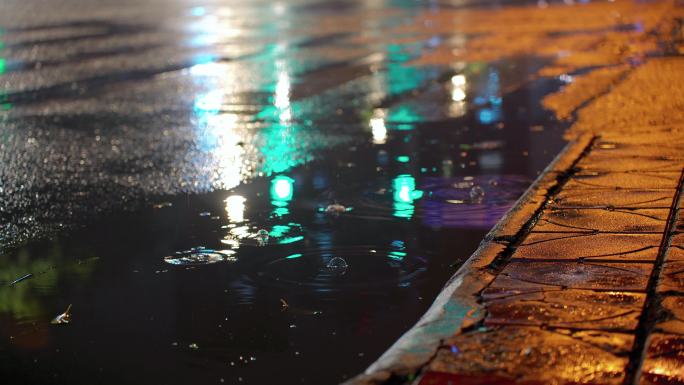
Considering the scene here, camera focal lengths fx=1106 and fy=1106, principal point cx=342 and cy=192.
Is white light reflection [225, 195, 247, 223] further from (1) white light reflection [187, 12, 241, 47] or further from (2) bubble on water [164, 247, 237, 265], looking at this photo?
(1) white light reflection [187, 12, 241, 47]

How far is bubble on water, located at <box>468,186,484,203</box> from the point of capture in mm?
7097

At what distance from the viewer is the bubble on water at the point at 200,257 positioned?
584 centimetres

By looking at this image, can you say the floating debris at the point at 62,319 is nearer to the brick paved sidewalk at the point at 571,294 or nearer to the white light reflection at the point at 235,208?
the brick paved sidewalk at the point at 571,294

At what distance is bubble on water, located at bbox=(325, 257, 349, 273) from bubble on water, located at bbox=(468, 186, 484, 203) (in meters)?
1.59

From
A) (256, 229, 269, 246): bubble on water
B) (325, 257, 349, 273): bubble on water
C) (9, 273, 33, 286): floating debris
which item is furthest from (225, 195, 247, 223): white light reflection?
(9, 273, 33, 286): floating debris

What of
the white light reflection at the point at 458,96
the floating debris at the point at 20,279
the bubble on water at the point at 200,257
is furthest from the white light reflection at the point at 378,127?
the floating debris at the point at 20,279

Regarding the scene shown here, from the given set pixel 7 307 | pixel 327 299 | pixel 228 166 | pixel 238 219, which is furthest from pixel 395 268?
pixel 228 166

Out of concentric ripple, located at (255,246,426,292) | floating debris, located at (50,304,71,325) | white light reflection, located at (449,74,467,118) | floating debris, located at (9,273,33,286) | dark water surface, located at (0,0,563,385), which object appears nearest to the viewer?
dark water surface, located at (0,0,563,385)

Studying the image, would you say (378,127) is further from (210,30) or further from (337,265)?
(210,30)

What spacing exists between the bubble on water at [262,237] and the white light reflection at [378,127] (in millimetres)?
3146

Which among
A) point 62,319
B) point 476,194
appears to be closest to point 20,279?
point 62,319

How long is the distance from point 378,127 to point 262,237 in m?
4.11

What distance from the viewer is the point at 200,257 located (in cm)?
593

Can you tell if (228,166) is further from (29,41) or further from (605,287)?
(29,41)
